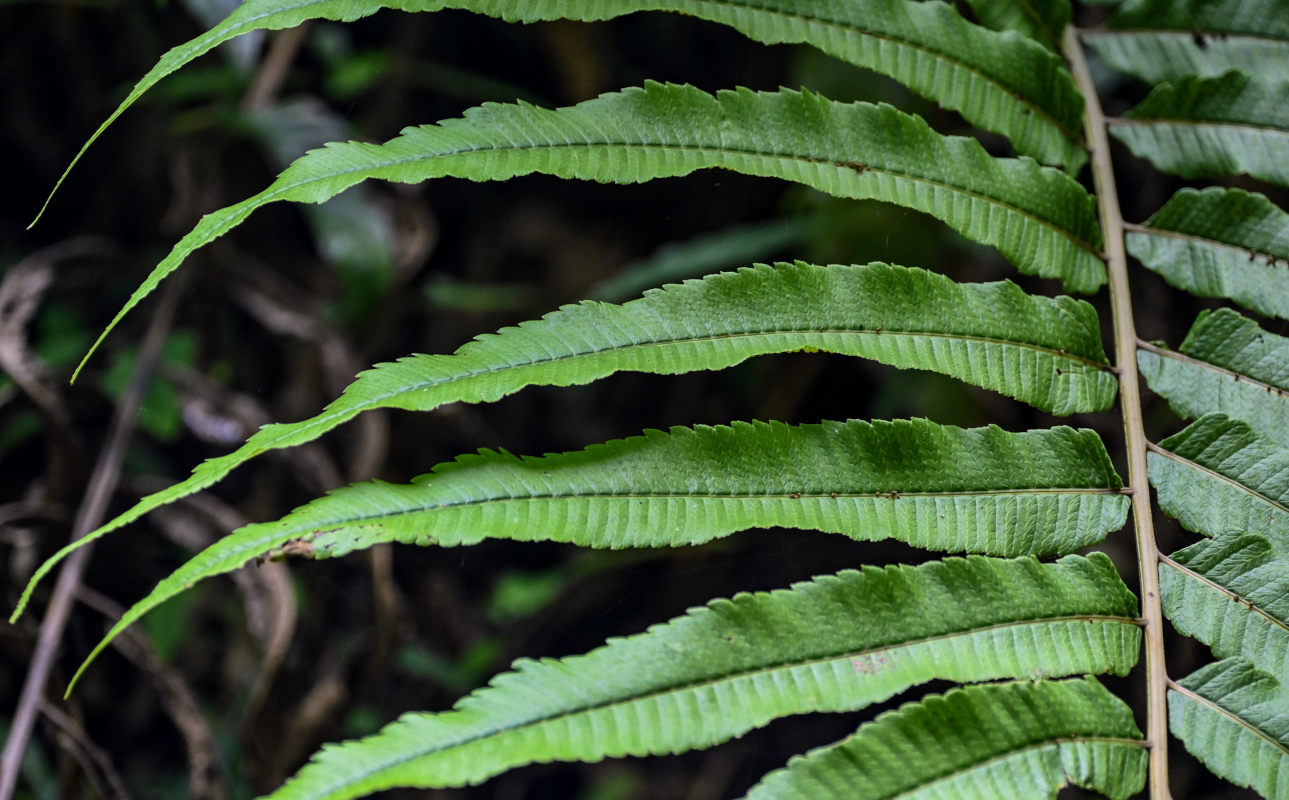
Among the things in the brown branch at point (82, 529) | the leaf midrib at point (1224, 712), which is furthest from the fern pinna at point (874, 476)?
the brown branch at point (82, 529)

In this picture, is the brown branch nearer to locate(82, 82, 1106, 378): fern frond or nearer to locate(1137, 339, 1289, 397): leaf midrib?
locate(82, 82, 1106, 378): fern frond

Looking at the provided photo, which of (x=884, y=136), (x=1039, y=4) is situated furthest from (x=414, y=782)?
(x=1039, y=4)

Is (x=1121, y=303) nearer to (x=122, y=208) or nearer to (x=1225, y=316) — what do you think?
(x=1225, y=316)

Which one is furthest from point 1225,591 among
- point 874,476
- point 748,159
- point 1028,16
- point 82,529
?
point 82,529

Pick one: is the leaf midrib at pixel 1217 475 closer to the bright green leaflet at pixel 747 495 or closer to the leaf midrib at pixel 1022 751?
the bright green leaflet at pixel 747 495

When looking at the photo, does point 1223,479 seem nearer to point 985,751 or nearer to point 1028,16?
point 985,751

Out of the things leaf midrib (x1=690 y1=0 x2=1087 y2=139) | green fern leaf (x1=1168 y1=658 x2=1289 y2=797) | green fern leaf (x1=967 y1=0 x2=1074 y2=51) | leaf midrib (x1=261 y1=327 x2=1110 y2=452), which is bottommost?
green fern leaf (x1=1168 y1=658 x2=1289 y2=797)

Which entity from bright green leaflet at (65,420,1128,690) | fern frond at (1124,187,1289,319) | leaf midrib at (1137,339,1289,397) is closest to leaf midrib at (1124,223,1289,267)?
fern frond at (1124,187,1289,319)
